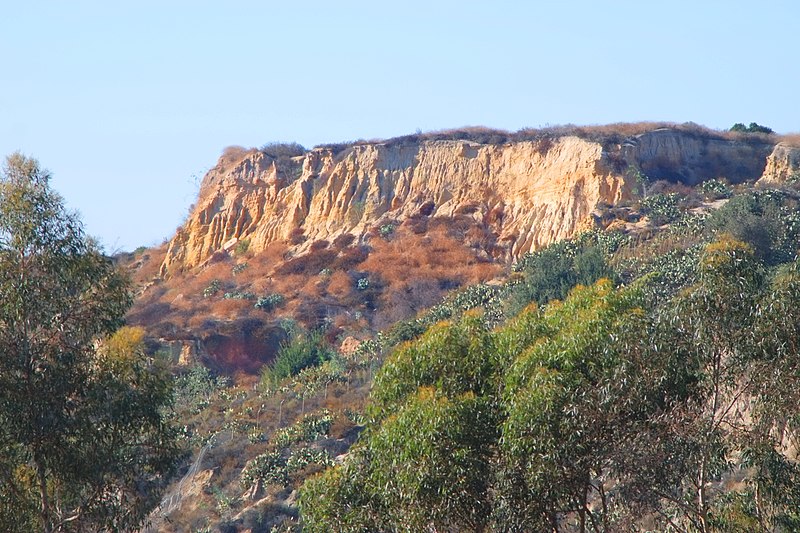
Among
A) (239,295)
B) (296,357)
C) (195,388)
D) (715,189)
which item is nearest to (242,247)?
(239,295)

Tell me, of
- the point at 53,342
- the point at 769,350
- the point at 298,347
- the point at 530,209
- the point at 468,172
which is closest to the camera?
the point at 769,350

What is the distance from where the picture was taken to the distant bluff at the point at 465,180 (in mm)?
56719

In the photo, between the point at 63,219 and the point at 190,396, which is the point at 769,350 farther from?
the point at 190,396

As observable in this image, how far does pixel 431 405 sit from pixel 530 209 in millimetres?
42530

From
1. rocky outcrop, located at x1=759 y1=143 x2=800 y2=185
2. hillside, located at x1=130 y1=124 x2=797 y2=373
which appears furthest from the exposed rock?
rocky outcrop, located at x1=759 y1=143 x2=800 y2=185

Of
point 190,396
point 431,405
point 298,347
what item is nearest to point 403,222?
point 298,347

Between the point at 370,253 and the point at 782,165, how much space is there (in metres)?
22.0

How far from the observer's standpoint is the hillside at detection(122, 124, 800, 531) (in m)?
38.2

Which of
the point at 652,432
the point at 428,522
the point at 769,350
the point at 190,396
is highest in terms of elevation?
the point at 769,350

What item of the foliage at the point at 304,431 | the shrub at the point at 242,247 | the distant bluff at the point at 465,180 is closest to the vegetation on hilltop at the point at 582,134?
the distant bluff at the point at 465,180

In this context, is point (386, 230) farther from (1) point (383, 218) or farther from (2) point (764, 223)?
(2) point (764, 223)

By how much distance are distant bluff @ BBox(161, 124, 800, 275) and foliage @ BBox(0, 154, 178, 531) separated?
39439 mm

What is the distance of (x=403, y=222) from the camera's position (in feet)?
201

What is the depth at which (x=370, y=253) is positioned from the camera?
5991 centimetres
